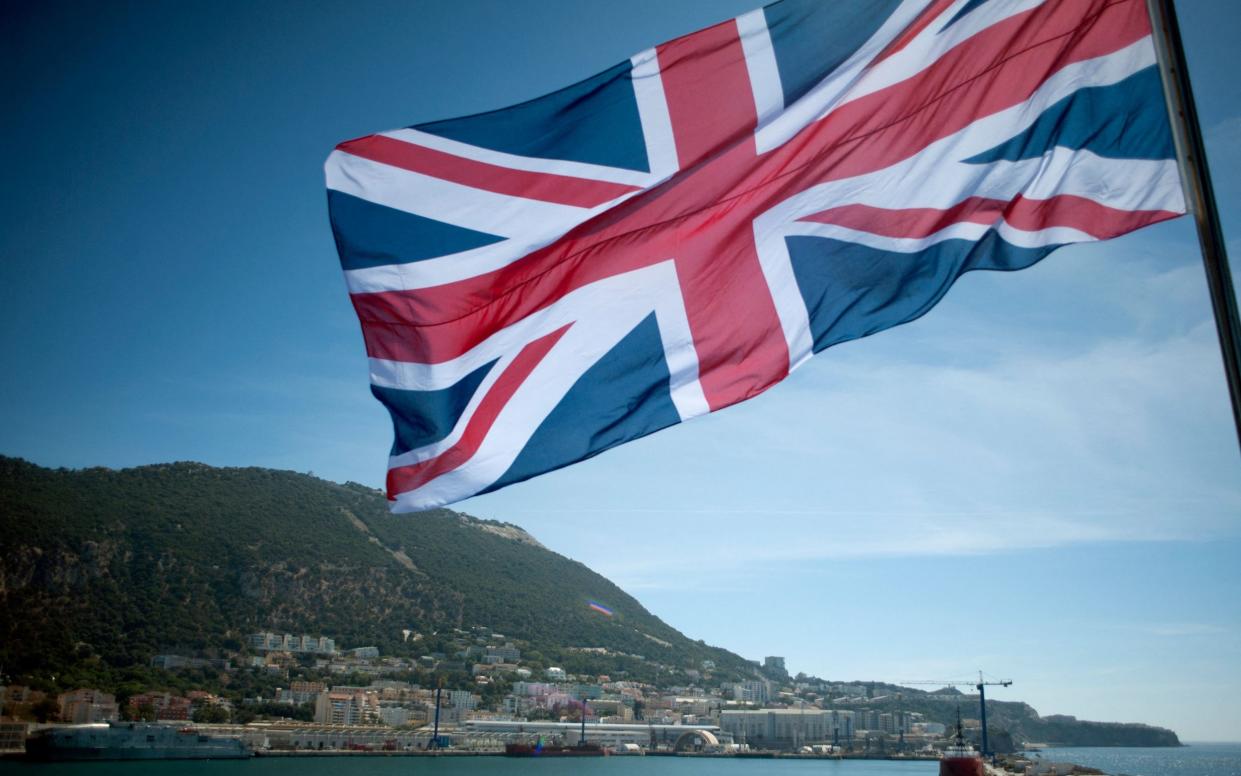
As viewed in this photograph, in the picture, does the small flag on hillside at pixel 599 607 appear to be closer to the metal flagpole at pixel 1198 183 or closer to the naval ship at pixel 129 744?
the naval ship at pixel 129 744

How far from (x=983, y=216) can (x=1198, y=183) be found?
48.7 inches

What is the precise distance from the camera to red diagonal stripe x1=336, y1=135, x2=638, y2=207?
3848 millimetres

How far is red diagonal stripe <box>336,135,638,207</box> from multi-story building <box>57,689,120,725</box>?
84.2m

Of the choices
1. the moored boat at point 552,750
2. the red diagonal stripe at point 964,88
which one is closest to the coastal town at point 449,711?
the moored boat at point 552,750

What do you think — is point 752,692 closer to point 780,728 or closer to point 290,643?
point 780,728

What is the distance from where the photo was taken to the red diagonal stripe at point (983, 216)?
3.38 m

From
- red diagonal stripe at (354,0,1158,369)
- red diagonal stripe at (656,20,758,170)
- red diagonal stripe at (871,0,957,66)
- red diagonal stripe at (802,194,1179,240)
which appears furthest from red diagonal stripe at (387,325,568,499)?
red diagonal stripe at (871,0,957,66)

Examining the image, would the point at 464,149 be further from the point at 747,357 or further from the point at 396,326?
the point at 747,357

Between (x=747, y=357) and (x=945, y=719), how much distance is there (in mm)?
192962

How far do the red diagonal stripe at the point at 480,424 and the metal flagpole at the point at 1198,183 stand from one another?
2.16 meters

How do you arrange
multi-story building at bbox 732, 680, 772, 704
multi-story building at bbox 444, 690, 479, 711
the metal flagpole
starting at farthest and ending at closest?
multi-story building at bbox 732, 680, 772, 704
multi-story building at bbox 444, 690, 479, 711
the metal flagpole

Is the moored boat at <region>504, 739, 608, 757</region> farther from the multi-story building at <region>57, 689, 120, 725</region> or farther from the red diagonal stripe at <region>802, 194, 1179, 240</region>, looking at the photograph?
the red diagonal stripe at <region>802, 194, 1179, 240</region>

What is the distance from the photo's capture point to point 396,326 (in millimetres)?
3938

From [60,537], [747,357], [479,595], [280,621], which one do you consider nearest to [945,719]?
[479,595]
